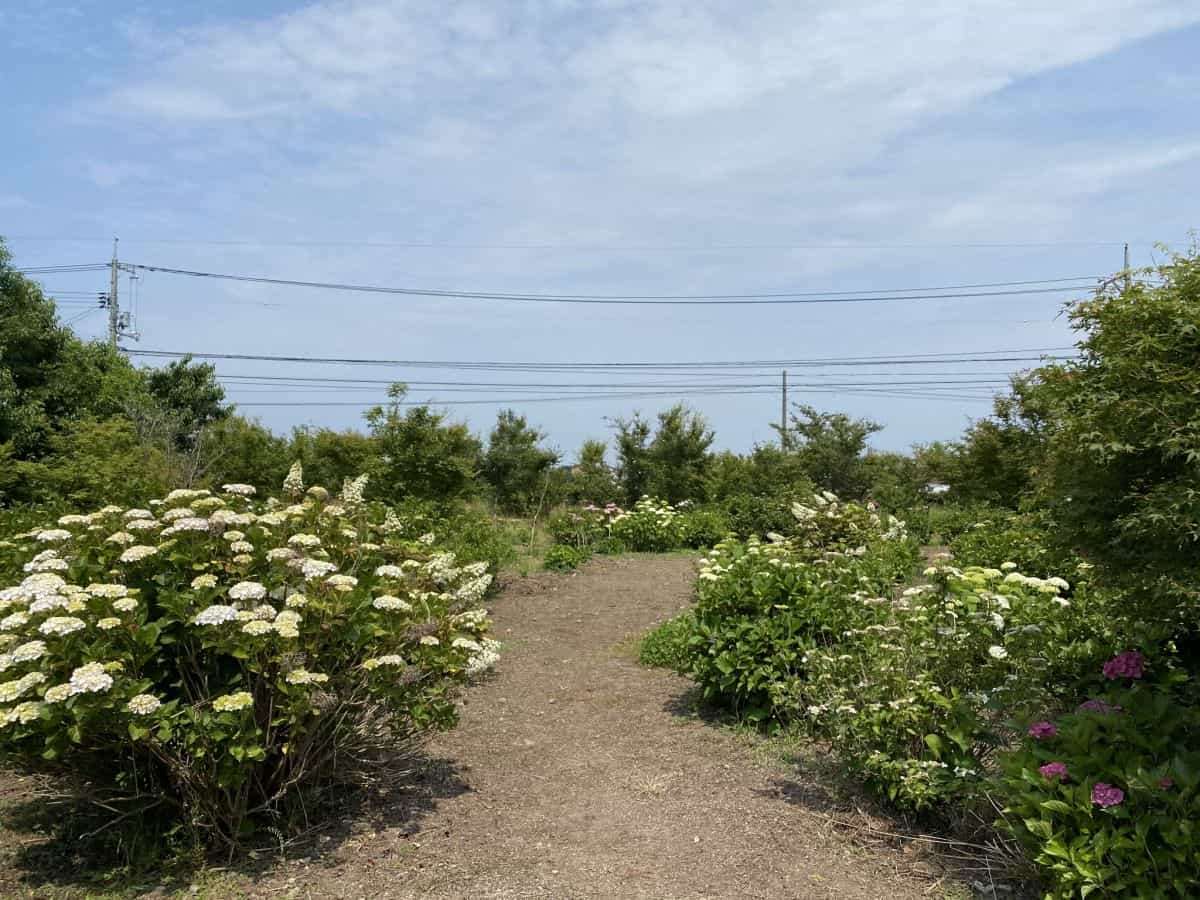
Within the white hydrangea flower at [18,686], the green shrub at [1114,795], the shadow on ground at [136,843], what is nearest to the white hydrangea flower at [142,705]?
the white hydrangea flower at [18,686]

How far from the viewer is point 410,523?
8172 mm

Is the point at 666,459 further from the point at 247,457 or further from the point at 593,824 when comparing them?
the point at 593,824

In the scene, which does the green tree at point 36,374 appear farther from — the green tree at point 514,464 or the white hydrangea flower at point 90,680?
the white hydrangea flower at point 90,680

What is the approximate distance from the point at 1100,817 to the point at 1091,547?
874 millimetres

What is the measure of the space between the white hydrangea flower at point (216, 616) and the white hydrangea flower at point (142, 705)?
268mm

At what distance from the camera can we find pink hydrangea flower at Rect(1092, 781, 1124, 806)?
2.57 metres

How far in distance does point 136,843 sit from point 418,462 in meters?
6.99

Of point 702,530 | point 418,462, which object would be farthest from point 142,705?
point 702,530

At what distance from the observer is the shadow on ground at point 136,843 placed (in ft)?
10.4

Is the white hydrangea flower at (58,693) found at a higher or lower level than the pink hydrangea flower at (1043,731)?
higher

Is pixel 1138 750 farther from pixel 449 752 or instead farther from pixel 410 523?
pixel 410 523

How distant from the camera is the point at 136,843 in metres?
3.29

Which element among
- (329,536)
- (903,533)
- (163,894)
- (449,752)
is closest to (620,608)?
(903,533)

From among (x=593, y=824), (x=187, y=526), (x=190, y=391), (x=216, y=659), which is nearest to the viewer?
(x=187, y=526)
